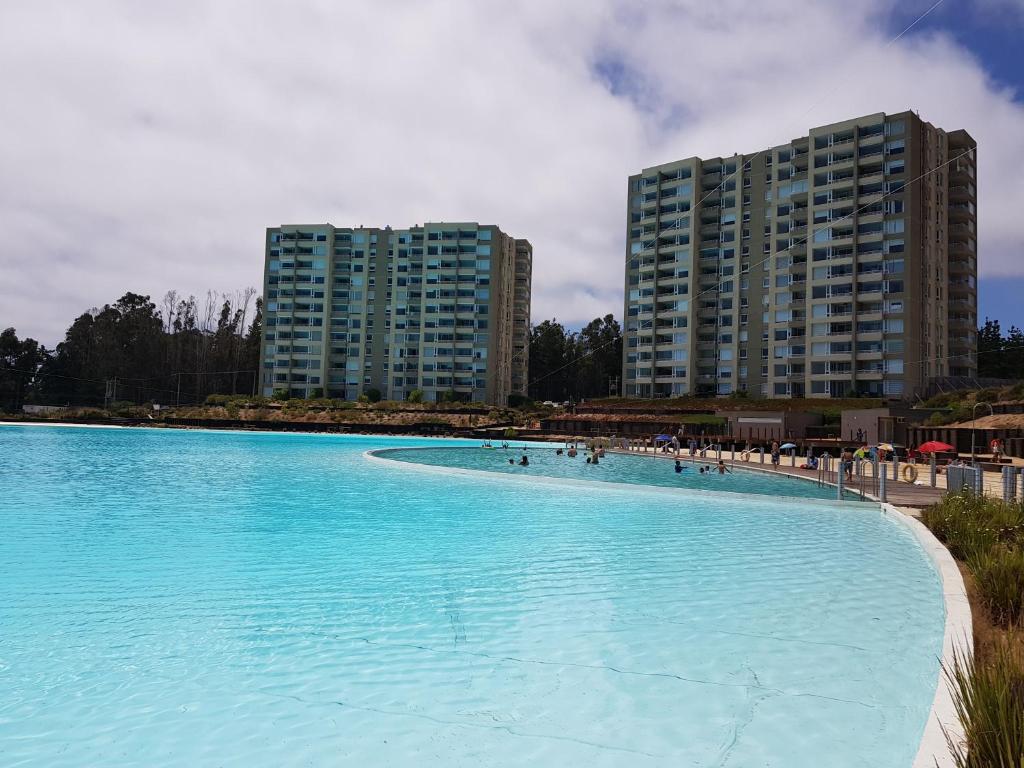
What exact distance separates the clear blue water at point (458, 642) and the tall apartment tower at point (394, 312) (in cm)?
7978

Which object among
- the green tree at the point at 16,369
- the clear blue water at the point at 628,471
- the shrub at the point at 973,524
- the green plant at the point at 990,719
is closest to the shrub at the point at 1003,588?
the shrub at the point at 973,524

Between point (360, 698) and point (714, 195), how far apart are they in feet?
284

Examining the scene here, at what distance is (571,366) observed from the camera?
105438 millimetres

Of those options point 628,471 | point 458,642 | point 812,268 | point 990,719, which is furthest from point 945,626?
Result: point 812,268

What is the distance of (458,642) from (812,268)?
73.7m

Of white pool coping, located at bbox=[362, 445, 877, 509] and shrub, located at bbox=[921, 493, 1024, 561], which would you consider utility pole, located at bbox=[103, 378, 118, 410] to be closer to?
white pool coping, located at bbox=[362, 445, 877, 509]

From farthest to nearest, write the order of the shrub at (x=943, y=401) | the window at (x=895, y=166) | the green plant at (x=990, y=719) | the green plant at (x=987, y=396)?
the window at (x=895, y=166) < the shrub at (x=943, y=401) < the green plant at (x=987, y=396) < the green plant at (x=990, y=719)

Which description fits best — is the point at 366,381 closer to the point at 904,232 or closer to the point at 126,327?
the point at 126,327

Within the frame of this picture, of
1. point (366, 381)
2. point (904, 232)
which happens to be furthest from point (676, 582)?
point (366, 381)

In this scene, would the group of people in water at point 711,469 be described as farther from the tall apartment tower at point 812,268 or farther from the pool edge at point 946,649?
the tall apartment tower at point 812,268

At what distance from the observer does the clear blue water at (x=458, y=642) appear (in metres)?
4.96

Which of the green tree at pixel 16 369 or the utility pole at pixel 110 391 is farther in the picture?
the green tree at pixel 16 369

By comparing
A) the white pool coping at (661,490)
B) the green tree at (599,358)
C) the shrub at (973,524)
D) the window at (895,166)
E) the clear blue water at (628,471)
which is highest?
the window at (895,166)

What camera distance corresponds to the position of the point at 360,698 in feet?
18.7
